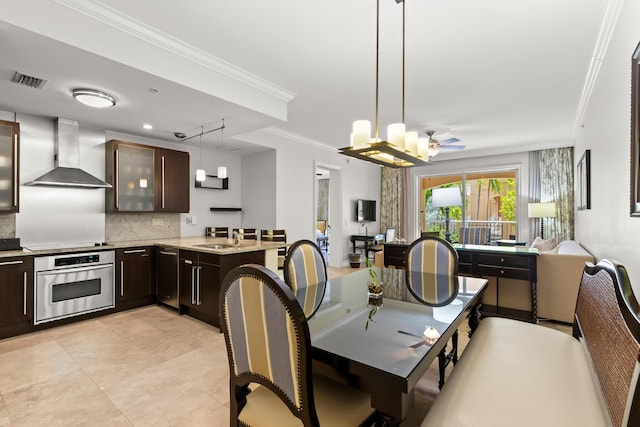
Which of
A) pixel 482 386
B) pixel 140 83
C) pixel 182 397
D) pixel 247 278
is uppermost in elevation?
pixel 140 83

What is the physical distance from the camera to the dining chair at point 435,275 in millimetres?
2091

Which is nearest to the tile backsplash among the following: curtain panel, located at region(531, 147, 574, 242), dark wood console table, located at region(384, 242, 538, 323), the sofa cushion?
dark wood console table, located at region(384, 242, 538, 323)

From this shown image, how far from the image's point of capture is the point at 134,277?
13.0 feet

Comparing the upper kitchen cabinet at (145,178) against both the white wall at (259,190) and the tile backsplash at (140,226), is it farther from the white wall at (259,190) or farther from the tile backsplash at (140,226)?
the white wall at (259,190)

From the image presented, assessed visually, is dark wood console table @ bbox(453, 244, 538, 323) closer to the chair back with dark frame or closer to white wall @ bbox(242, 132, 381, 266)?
the chair back with dark frame

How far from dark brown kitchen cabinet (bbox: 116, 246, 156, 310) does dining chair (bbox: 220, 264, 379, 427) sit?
3349 millimetres

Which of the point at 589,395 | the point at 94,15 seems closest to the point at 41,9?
the point at 94,15

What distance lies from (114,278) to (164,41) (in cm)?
285

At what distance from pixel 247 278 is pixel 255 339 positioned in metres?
0.24

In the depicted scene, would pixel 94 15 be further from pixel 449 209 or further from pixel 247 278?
pixel 449 209

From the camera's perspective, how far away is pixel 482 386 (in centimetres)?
129

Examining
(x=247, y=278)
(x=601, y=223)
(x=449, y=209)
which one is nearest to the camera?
(x=247, y=278)

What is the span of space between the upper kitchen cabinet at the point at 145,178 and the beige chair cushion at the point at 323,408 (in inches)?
154

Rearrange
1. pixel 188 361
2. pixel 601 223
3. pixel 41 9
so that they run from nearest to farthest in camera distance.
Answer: pixel 41 9
pixel 188 361
pixel 601 223
